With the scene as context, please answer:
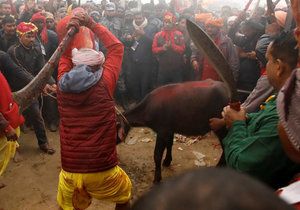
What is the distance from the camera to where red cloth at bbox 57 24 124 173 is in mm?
3037

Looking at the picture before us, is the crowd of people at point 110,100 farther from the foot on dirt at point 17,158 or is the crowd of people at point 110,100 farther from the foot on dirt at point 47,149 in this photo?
the foot on dirt at point 17,158

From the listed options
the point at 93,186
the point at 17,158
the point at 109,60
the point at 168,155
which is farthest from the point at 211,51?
the point at 17,158

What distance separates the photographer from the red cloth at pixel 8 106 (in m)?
3.51

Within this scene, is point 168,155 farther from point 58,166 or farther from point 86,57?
point 86,57

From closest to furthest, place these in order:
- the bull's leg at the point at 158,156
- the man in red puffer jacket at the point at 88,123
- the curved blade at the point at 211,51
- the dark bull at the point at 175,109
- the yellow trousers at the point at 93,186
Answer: the curved blade at the point at 211,51, the man in red puffer jacket at the point at 88,123, the yellow trousers at the point at 93,186, the bull's leg at the point at 158,156, the dark bull at the point at 175,109

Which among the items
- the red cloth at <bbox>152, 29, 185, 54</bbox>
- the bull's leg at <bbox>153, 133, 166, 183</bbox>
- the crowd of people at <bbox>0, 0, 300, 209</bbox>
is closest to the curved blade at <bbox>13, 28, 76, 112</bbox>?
the crowd of people at <bbox>0, 0, 300, 209</bbox>

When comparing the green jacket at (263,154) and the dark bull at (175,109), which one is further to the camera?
the dark bull at (175,109)

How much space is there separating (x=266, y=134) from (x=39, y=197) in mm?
3695

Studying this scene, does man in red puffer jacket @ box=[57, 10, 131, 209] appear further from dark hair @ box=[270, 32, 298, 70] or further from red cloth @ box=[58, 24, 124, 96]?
dark hair @ box=[270, 32, 298, 70]

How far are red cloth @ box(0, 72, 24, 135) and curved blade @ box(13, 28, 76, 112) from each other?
0.09 meters

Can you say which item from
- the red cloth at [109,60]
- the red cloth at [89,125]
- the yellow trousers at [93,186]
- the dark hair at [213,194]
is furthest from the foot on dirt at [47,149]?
the dark hair at [213,194]

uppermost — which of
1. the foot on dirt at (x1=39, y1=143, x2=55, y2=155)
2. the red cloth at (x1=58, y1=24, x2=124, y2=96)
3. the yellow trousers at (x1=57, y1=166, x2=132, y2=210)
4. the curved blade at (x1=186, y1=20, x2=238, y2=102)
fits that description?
the curved blade at (x1=186, y1=20, x2=238, y2=102)

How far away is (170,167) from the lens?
5574mm

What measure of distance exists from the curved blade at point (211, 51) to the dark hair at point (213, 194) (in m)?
1.34
